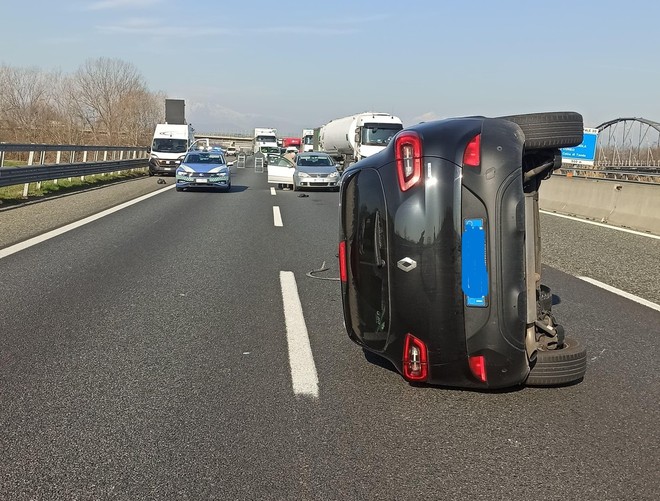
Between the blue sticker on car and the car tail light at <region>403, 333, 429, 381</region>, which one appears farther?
the car tail light at <region>403, 333, 429, 381</region>

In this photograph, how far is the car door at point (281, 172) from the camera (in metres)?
25.0

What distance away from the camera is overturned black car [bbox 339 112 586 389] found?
11.5 feet

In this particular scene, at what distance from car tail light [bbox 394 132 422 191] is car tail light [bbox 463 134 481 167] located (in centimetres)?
25

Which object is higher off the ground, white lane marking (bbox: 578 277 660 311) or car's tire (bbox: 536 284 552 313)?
car's tire (bbox: 536 284 552 313)

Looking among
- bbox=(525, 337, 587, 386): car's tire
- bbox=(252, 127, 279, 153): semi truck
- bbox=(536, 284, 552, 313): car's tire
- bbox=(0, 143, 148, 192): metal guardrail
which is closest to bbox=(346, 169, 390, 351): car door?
bbox=(525, 337, 587, 386): car's tire

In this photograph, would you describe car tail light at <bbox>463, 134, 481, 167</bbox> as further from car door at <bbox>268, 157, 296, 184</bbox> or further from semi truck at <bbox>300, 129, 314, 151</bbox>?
semi truck at <bbox>300, 129, 314, 151</bbox>

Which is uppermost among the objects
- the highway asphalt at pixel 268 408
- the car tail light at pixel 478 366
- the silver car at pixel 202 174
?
the silver car at pixel 202 174

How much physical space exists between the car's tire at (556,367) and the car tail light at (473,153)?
128cm

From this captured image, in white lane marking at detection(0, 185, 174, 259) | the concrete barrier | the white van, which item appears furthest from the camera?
the white van

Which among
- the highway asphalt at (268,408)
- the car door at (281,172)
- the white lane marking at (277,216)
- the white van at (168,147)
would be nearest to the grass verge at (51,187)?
the white van at (168,147)

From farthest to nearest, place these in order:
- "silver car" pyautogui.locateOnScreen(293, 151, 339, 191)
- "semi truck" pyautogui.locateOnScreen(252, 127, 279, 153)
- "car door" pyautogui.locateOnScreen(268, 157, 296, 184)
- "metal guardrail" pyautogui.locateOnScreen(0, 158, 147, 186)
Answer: "semi truck" pyautogui.locateOnScreen(252, 127, 279, 153)
"car door" pyautogui.locateOnScreen(268, 157, 296, 184)
"silver car" pyautogui.locateOnScreen(293, 151, 339, 191)
"metal guardrail" pyautogui.locateOnScreen(0, 158, 147, 186)

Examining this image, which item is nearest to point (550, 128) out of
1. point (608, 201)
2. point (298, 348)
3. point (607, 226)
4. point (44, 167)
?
point (298, 348)

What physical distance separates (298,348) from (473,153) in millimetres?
2127

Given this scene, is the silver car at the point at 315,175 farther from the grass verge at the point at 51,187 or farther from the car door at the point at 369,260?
the car door at the point at 369,260
